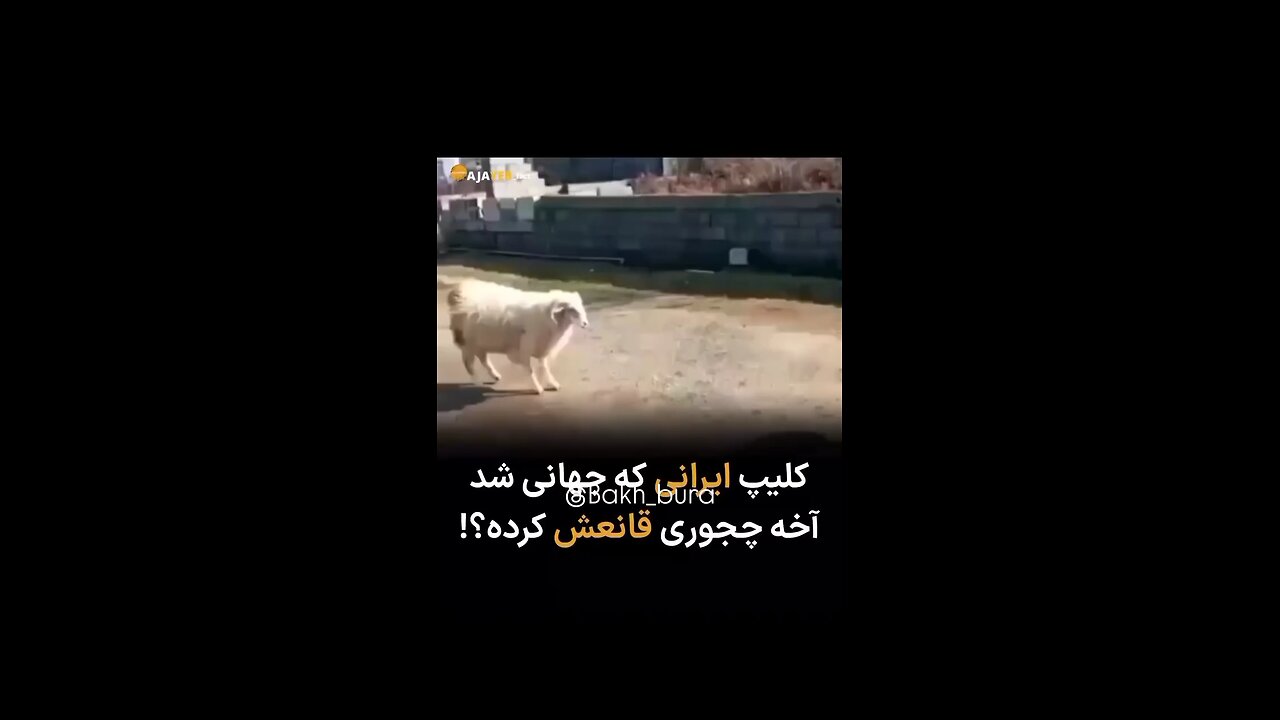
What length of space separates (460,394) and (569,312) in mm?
332

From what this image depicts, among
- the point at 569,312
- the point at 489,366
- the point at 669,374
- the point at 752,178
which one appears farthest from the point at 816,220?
the point at 489,366

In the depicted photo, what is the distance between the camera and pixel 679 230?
9.88ft

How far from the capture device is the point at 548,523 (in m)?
2.97

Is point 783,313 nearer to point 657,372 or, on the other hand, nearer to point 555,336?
point 657,372

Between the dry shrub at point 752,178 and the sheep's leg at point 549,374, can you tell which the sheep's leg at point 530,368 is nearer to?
the sheep's leg at point 549,374

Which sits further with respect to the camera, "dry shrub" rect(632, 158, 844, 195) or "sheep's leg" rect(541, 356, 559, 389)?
"sheep's leg" rect(541, 356, 559, 389)

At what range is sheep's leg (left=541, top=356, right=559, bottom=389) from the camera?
304 cm

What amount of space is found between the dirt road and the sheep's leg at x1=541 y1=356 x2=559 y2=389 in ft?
0.04

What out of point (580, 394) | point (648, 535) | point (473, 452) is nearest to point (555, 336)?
point (580, 394)

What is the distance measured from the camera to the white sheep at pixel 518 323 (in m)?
3.02

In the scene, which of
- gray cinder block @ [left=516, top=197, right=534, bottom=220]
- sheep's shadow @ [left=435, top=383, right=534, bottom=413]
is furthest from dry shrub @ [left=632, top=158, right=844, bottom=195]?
sheep's shadow @ [left=435, top=383, right=534, bottom=413]

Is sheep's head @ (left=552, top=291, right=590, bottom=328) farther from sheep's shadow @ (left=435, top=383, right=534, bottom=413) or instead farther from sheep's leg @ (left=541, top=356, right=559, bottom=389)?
sheep's shadow @ (left=435, top=383, right=534, bottom=413)

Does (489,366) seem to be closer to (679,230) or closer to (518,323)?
(518,323)

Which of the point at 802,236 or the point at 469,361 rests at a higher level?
the point at 802,236
